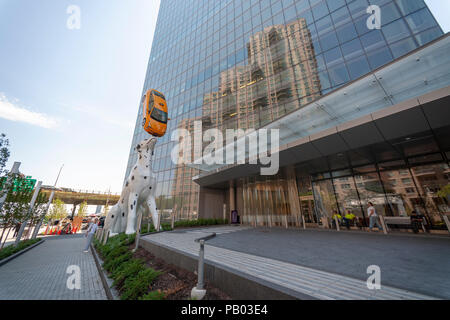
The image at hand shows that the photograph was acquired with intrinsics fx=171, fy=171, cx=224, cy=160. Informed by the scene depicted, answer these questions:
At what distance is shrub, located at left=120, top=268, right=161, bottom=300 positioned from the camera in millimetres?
3709

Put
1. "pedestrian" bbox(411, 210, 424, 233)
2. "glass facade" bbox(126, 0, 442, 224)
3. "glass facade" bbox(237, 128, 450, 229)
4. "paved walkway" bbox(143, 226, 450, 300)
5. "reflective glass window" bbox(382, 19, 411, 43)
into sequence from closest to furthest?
1. "paved walkway" bbox(143, 226, 450, 300)
2. "pedestrian" bbox(411, 210, 424, 233)
3. "glass facade" bbox(237, 128, 450, 229)
4. "reflective glass window" bbox(382, 19, 411, 43)
5. "glass facade" bbox(126, 0, 442, 224)

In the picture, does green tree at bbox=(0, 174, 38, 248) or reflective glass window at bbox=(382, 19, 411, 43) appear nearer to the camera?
green tree at bbox=(0, 174, 38, 248)

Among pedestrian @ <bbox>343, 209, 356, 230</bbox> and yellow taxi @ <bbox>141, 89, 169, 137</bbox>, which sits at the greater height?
yellow taxi @ <bbox>141, 89, 169, 137</bbox>

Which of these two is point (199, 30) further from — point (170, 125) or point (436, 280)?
point (436, 280)

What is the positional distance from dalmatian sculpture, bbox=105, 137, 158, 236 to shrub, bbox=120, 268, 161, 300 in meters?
7.59

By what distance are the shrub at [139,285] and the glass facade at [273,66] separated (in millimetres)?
13646

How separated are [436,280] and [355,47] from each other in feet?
55.2

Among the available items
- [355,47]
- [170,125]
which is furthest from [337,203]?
[170,125]

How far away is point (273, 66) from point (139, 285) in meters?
21.6

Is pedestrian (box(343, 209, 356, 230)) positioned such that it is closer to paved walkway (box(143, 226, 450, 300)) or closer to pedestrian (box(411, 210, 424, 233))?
pedestrian (box(411, 210, 424, 233))

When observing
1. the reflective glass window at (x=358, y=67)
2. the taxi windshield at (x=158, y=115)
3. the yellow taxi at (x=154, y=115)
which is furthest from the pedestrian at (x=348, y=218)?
the taxi windshield at (x=158, y=115)

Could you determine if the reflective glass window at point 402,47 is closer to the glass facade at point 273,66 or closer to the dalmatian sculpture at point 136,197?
the glass facade at point 273,66

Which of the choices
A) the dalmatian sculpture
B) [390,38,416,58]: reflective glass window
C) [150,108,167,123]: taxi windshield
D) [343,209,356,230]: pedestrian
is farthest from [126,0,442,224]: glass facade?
[150,108,167,123]: taxi windshield

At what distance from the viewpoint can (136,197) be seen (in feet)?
36.8
